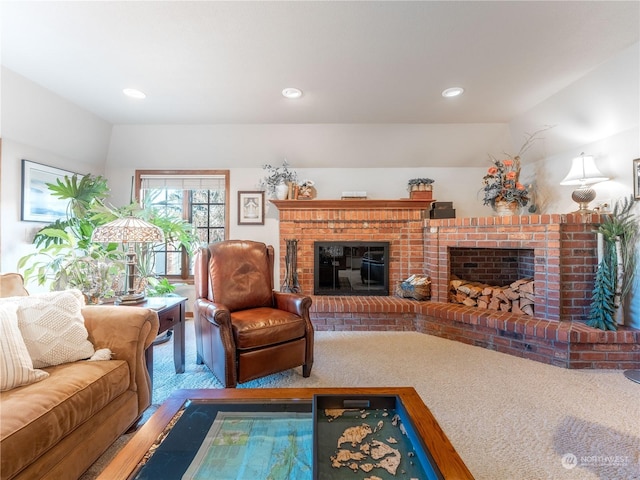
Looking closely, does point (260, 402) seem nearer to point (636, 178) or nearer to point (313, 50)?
point (313, 50)

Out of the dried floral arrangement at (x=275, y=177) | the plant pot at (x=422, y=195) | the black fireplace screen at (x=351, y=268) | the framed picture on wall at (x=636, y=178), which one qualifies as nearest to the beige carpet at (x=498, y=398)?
the black fireplace screen at (x=351, y=268)

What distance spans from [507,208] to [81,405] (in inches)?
150

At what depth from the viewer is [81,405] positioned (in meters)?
1.18

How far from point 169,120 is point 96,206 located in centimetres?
127

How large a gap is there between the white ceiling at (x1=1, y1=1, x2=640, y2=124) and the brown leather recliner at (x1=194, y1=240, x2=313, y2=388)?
152 centimetres

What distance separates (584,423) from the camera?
5.41 feet

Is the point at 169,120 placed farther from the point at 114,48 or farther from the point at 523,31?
the point at 523,31

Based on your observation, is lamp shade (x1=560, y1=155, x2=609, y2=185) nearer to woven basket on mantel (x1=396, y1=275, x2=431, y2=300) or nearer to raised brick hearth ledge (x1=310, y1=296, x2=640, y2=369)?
raised brick hearth ledge (x1=310, y1=296, x2=640, y2=369)

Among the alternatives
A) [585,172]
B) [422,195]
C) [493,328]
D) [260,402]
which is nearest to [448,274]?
[493,328]

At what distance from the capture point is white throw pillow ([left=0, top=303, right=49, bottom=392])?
1135 millimetres

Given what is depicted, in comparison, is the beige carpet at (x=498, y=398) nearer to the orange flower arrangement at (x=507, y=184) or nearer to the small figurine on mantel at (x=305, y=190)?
the orange flower arrangement at (x=507, y=184)

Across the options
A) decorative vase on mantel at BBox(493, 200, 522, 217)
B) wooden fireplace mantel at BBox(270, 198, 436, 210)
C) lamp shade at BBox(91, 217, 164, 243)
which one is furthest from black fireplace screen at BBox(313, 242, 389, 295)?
lamp shade at BBox(91, 217, 164, 243)

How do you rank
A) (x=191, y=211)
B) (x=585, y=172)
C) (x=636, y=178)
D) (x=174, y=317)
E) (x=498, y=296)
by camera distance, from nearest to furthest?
(x=174, y=317), (x=636, y=178), (x=585, y=172), (x=498, y=296), (x=191, y=211)

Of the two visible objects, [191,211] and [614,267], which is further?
[191,211]
